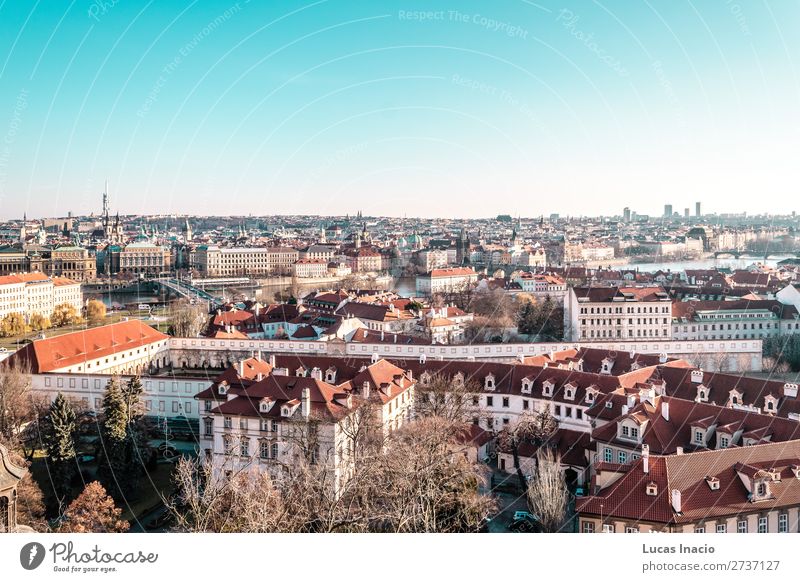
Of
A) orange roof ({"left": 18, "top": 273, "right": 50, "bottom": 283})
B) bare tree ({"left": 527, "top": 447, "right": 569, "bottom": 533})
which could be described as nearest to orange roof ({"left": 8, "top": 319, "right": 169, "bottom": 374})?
→ bare tree ({"left": 527, "top": 447, "right": 569, "bottom": 533})

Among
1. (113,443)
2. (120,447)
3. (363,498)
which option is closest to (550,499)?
(363,498)

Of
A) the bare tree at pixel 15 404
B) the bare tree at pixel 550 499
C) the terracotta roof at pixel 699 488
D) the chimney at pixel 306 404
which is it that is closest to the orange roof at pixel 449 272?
the bare tree at pixel 15 404

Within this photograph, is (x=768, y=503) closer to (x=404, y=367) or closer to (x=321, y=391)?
(x=321, y=391)

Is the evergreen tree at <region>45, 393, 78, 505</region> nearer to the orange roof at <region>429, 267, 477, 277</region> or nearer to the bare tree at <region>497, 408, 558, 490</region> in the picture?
the bare tree at <region>497, 408, 558, 490</region>

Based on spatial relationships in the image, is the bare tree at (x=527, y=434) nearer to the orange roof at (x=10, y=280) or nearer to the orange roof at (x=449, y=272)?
the orange roof at (x=10, y=280)

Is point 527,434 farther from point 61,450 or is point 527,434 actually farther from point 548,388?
point 61,450

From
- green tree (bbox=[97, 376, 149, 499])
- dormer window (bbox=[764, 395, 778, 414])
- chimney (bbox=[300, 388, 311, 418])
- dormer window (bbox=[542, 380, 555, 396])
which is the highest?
chimney (bbox=[300, 388, 311, 418])
